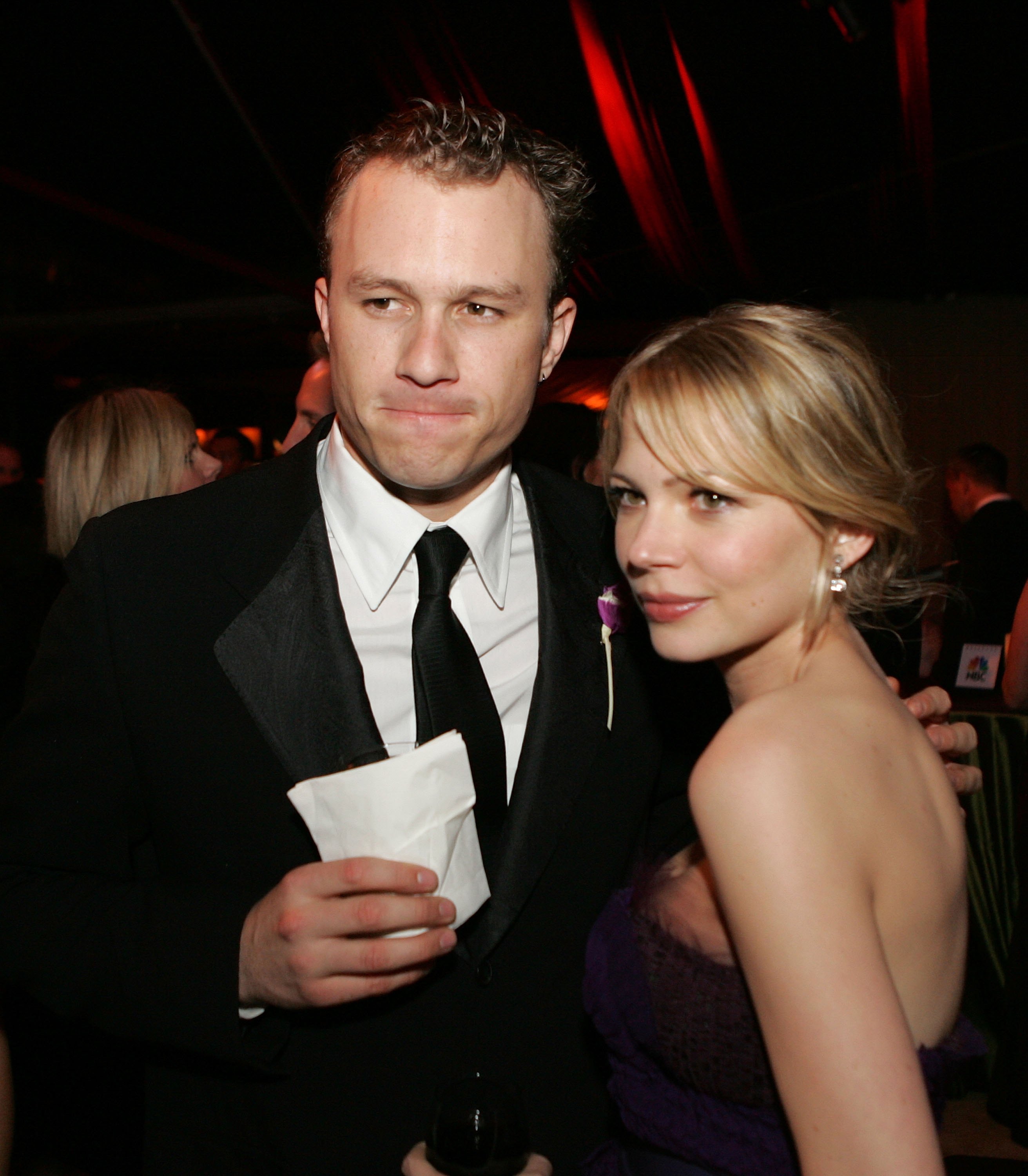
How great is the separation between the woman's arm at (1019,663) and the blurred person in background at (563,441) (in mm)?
1916

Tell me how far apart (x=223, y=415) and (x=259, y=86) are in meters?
4.87

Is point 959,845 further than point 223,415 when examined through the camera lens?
No

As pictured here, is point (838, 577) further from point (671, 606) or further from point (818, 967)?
point (818, 967)

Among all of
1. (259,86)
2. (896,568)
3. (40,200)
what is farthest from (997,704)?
(40,200)

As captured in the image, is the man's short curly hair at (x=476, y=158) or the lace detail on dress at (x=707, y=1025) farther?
the man's short curly hair at (x=476, y=158)

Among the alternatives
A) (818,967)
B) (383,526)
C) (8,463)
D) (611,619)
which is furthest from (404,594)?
(8,463)

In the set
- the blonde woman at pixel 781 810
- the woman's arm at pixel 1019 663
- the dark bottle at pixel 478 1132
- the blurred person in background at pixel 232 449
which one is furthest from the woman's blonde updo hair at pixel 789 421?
the blurred person in background at pixel 232 449

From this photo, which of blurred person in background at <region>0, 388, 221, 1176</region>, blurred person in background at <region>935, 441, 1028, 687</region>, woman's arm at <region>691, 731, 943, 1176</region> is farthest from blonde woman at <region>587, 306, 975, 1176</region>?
blurred person in background at <region>935, 441, 1028, 687</region>

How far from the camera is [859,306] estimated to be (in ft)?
31.1

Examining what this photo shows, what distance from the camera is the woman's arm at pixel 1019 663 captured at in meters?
3.35

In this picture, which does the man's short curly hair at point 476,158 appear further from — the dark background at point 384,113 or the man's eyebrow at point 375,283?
the dark background at point 384,113

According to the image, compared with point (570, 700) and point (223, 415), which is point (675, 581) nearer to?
point (570, 700)

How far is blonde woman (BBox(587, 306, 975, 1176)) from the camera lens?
40.4 inches

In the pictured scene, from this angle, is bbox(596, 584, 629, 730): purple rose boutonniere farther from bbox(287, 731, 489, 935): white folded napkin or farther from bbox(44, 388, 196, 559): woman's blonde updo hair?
bbox(44, 388, 196, 559): woman's blonde updo hair
